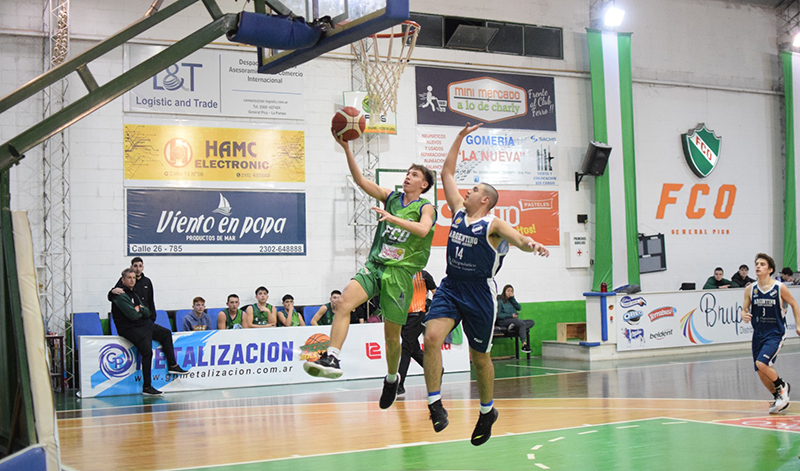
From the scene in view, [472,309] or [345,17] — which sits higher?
[345,17]

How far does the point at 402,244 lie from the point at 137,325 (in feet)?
22.8

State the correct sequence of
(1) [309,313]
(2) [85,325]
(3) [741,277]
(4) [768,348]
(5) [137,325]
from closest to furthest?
(4) [768,348] → (5) [137,325] → (2) [85,325] → (1) [309,313] → (3) [741,277]

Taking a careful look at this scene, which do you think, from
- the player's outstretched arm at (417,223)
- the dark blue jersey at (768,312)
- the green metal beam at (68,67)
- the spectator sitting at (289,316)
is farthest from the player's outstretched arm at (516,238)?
the spectator sitting at (289,316)

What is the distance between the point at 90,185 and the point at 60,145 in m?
0.88

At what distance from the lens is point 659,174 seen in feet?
62.6

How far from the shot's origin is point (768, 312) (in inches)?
367

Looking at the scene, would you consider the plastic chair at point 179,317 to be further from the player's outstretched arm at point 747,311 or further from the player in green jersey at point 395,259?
the player's outstretched arm at point 747,311

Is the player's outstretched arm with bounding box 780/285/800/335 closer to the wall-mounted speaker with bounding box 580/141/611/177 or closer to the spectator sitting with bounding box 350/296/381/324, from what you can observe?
the spectator sitting with bounding box 350/296/381/324

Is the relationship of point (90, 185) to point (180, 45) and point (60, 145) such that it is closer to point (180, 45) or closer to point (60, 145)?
point (60, 145)

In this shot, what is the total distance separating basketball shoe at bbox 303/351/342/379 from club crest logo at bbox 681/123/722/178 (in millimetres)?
15805

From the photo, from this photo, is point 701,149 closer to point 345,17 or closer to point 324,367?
point 345,17

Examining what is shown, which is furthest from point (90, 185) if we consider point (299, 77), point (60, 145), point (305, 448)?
point (305, 448)

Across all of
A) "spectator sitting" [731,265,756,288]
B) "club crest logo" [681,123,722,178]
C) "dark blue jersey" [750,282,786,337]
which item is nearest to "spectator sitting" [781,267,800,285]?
"spectator sitting" [731,265,756,288]

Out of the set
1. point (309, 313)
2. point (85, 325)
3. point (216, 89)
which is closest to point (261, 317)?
point (309, 313)
